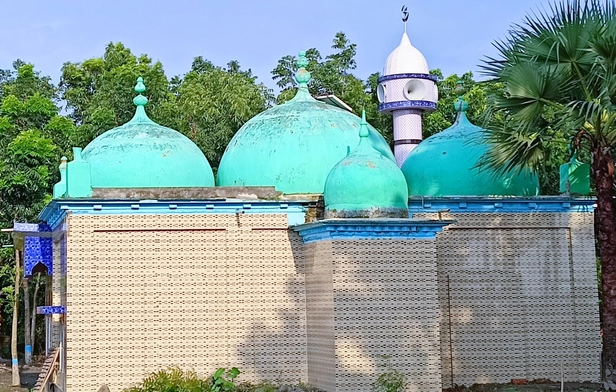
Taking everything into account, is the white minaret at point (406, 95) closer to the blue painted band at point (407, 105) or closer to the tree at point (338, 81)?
the blue painted band at point (407, 105)

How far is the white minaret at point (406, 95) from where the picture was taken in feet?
70.6

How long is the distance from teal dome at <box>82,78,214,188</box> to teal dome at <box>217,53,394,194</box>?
830 mm

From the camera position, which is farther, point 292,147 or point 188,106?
point 188,106

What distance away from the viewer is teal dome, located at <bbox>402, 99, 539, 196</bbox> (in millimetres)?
18203

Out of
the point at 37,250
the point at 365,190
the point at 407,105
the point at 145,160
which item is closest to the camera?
the point at 365,190

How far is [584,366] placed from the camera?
17688mm

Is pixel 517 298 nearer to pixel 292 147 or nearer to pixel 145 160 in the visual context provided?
pixel 292 147

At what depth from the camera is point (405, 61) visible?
Answer: 22.5 meters

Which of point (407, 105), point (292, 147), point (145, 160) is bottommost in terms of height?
point (145, 160)

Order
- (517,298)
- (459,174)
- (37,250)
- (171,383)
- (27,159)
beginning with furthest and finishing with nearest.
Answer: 1. (27,159)
2. (37,250)
3. (459,174)
4. (517,298)
5. (171,383)

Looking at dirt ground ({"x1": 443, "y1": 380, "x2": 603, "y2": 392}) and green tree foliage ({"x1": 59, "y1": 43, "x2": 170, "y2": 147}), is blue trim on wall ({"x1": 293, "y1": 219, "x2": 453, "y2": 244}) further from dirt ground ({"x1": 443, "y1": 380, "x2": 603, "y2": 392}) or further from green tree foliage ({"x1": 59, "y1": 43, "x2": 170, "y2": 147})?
green tree foliage ({"x1": 59, "y1": 43, "x2": 170, "y2": 147})

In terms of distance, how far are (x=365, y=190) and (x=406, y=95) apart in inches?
268

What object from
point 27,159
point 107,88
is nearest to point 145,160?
point 27,159

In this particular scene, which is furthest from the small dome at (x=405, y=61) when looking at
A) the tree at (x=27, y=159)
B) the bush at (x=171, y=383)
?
the tree at (x=27, y=159)
